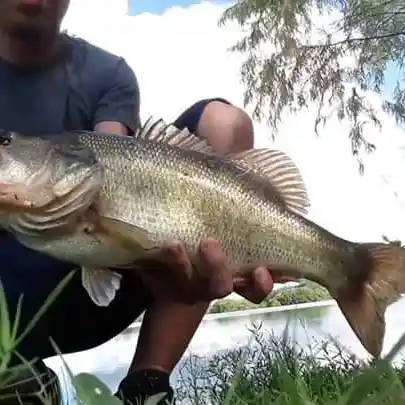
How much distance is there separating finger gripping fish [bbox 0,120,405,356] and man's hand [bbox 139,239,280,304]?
0.01 meters

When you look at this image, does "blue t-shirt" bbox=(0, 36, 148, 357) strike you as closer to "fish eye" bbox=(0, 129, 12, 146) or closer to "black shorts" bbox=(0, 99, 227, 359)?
Result: "black shorts" bbox=(0, 99, 227, 359)

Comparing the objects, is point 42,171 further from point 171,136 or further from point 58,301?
point 58,301

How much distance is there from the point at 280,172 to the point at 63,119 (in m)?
0.37

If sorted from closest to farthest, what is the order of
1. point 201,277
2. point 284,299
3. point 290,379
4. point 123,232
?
1. point 290,379
2. point 123,232
3. point 201,277
4. point 284,299

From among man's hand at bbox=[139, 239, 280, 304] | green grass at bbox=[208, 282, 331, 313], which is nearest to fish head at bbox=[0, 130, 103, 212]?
man's hand at bbox=[139, 239, 280, 304]

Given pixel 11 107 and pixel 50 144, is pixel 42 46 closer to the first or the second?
pixel 11 107

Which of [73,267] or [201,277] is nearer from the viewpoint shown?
[201,277]

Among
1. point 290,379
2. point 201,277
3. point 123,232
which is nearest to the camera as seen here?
point 290,379

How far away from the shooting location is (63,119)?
3.98 ft

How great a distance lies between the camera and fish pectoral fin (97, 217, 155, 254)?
811 mm

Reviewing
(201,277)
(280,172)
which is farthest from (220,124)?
(201,277)

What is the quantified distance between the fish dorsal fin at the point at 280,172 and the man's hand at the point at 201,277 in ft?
0.33

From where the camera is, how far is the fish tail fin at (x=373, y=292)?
0.97 meters

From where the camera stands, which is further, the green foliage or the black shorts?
the black shorts
